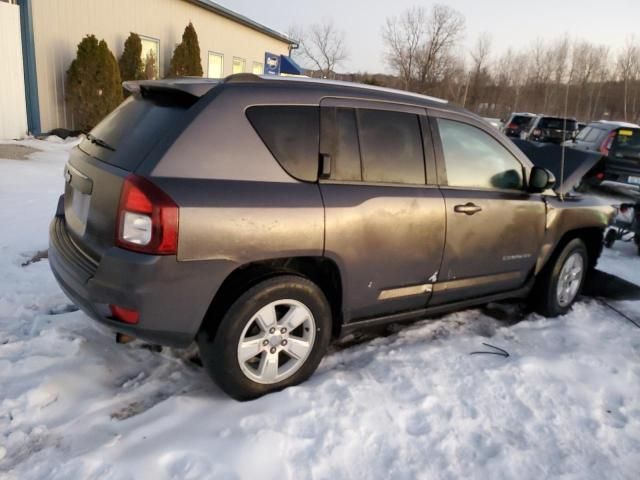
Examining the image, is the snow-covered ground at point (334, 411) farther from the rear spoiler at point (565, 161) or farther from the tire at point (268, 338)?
the rear spoiler at point (565, 161)

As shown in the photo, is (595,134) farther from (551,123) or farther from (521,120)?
(521,120)

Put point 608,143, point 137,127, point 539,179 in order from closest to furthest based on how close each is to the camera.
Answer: point 137,127, point 539,179, point 608,143

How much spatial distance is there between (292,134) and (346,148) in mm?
394

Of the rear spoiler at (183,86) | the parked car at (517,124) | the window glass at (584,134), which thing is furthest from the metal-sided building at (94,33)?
the window glass at (584,134)

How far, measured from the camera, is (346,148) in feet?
10.4

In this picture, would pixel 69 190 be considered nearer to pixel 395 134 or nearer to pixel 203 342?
pixel 203 342

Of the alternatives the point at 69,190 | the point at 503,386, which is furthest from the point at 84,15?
the point at 503,386

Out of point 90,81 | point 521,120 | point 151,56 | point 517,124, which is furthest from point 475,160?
point 521,120

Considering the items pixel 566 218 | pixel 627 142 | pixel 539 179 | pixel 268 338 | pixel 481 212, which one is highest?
pixel 627 142

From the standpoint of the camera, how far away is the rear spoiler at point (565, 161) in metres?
4.69

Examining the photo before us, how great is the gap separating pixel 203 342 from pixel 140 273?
0.58 m

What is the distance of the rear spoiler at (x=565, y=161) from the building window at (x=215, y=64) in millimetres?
16697

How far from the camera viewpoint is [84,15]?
13.0 m

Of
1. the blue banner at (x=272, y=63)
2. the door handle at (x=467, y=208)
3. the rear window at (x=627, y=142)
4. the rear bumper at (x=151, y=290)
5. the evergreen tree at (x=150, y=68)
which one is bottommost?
the rear bumper at (x=151, y=290)
